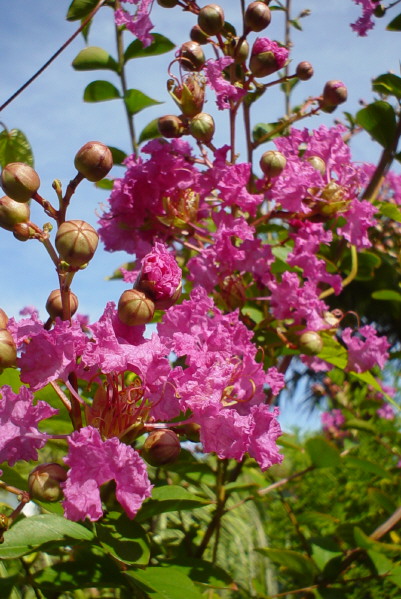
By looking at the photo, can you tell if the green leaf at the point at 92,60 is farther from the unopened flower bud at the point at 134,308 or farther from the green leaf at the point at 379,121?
the unopened flower bud at the point at 134,308

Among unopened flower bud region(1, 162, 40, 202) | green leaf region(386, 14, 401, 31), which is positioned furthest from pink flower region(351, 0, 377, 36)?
unopened flower bud region(1, 162, 40, 202)

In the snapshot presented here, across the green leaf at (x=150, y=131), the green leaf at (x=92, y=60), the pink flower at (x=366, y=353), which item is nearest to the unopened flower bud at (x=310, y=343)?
the pink flower at (x=366, y=353)

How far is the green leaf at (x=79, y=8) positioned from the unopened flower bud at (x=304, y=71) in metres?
0.40

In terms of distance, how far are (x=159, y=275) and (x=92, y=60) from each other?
0.84 meters

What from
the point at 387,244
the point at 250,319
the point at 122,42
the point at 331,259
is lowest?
the point at 250,319

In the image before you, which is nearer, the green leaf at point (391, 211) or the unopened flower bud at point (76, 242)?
the unopened flower bud at point (76, 242)

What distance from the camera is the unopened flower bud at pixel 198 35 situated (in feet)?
3.75

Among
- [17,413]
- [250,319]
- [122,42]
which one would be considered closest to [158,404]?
[17,413]

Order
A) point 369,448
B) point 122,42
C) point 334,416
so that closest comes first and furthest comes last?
1. point 122,42
2. point 369,448
3. point 334,416

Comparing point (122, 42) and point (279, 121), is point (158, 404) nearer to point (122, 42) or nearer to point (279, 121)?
point (279, 121)

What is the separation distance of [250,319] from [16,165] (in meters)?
0.58

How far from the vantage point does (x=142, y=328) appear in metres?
0.76

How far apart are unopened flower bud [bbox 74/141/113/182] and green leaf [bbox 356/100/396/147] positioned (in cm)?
71

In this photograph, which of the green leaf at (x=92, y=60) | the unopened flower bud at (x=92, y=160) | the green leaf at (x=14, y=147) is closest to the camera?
the unopened flower bud at (x=92, y=160)
